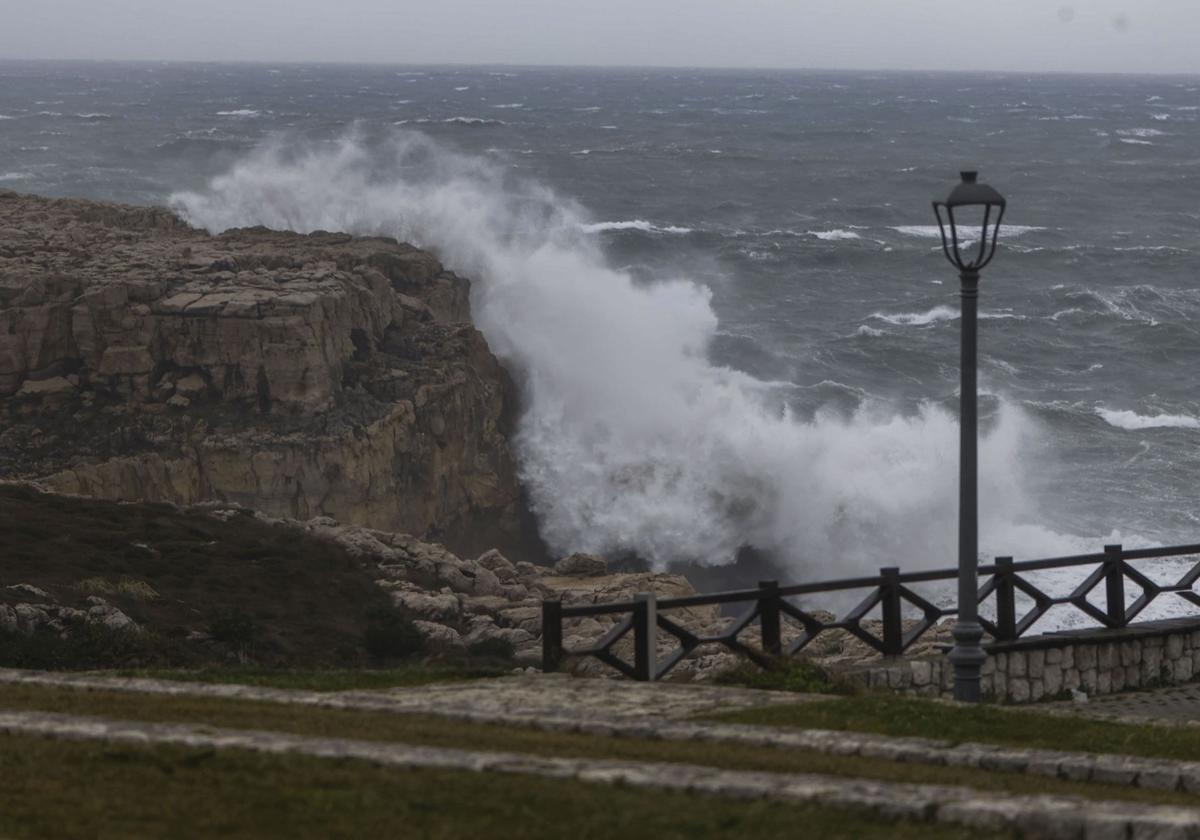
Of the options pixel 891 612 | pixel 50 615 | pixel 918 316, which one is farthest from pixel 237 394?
pixel 918 316

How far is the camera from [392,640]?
60.0 feet

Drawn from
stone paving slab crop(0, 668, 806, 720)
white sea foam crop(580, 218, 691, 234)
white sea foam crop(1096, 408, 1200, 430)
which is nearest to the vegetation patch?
stone paving slab crop(0, 668, 806, 720)

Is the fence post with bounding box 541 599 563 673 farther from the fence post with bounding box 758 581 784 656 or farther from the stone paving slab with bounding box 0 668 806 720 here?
the fence post with bounding box 758 581 784 656

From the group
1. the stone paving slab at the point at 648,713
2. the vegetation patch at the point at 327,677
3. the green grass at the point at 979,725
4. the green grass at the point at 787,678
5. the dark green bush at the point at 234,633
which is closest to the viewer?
the stone paving slab at the point at 648,713

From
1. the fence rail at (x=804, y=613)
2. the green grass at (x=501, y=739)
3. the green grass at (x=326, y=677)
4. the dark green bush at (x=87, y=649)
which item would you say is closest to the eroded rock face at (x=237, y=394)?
the dark green bush at (x=87, y=649)

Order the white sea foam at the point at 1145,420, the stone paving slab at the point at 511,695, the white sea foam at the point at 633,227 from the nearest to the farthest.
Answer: the stone paving slab at the point at 511,695, the white sea foam at the point at 1145,420, the white sea foam at the point at 633,227

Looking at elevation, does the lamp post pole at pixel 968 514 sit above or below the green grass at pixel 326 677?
above

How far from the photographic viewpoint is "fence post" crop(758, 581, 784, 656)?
13461 mm

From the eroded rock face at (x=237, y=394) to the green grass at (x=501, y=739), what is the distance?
→ 56.0 ft

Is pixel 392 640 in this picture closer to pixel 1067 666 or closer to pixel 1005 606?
pixel 1005 606

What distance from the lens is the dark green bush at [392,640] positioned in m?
18.2

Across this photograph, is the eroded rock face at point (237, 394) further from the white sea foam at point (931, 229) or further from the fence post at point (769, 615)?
the white sea foam at point (931, 229)

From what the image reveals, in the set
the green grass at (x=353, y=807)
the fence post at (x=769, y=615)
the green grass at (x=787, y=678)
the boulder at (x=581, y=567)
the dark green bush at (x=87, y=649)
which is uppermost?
the green grass at (x=353, y=807)

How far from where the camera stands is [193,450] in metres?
28.2
